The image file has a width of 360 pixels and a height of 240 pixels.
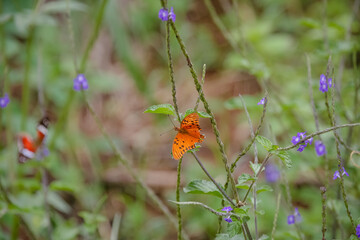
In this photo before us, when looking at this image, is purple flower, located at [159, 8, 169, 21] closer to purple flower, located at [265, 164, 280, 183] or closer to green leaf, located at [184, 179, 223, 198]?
green leaf, located at [184, 179, 223, 198]

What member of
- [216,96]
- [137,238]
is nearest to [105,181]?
[137,238]

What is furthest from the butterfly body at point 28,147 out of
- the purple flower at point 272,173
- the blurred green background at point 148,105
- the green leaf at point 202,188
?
the purple flower at point 272,173

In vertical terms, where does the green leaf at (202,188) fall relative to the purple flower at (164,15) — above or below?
below

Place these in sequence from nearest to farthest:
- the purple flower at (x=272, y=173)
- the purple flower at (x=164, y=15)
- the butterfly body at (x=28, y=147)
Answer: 1. the purple flower at (x=164, y=15)
2. the butterfly body at (x=28, y=147)
3. the purple flower at (x=272, y=173)

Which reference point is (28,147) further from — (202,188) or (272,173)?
(272,173)

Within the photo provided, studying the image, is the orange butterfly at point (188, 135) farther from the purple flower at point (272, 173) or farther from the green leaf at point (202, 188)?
the purple flower at point (272, 173)

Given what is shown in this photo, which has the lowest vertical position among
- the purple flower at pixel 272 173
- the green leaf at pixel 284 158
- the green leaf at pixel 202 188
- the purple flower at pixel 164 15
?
the purple flower at pixel 272 173

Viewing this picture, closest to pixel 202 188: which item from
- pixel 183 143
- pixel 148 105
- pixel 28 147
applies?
pixel 183 143
